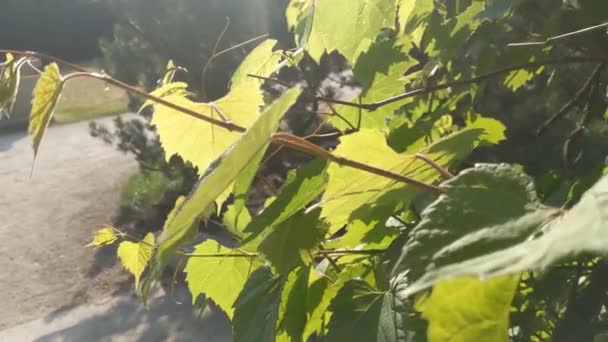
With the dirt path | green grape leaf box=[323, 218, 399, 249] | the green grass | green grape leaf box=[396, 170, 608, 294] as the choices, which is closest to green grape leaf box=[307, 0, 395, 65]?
green grape leaf box=[323, 218, 399, 249]

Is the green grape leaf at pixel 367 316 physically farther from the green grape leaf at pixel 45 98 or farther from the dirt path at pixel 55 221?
the dirt path at pixel 55 221

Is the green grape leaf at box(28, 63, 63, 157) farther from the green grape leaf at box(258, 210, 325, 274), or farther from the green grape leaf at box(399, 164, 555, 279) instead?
the green grape leaf at box(399, 164, 555, 279)

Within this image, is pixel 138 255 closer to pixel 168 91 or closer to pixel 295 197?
pixel 168 91

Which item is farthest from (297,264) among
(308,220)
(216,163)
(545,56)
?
(545,56)

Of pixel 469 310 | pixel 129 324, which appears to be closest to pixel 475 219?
pixel 469 310

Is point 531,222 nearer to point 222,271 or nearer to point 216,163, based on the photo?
point 216,163

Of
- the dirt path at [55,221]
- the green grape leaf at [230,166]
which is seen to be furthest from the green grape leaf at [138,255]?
the dirt path at [55,221]
